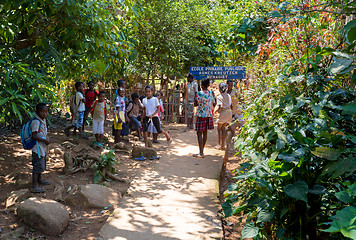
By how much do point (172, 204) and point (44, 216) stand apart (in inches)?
67.4

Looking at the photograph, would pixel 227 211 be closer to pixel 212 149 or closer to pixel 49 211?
pixel 49 211

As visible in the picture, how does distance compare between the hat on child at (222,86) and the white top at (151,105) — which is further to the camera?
the white top at (151,105)

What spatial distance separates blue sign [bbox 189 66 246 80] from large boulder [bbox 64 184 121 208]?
17.9 feet

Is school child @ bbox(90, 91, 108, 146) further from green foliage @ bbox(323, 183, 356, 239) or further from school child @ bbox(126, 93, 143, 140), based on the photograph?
green foliage @ bbox(323, 183, 356, 239)

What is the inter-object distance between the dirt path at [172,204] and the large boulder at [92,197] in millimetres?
Answer: 264

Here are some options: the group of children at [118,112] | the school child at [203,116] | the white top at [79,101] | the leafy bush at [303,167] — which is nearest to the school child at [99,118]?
the group of children at [118,112]

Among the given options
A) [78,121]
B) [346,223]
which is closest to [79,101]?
[78,121]

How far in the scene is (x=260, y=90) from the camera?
4.03 m

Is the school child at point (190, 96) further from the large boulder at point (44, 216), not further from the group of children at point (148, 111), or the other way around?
the large boulder at point (44, 216)

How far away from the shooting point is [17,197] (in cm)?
444

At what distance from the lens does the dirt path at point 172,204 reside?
3.70m

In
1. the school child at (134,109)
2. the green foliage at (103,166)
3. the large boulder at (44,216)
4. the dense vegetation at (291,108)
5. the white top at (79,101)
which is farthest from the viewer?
the school child at (134,109)

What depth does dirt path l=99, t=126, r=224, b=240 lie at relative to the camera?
370 cm

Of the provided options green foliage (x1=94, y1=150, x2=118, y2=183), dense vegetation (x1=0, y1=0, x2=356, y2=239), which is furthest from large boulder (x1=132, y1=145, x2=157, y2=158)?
dense vegetation (x1=0, y1=0, x2=356, y2=239)
